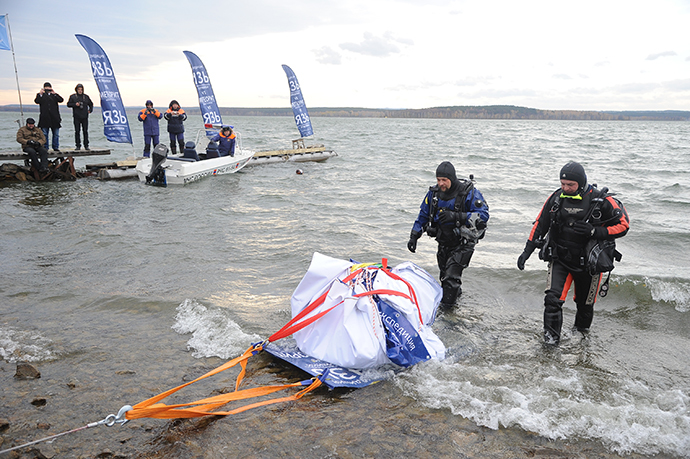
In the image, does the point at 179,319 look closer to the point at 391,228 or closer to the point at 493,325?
the point at 493,325

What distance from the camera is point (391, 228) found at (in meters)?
9.70

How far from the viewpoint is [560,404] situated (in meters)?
3.23

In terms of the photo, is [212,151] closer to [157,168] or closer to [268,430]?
[157,168]

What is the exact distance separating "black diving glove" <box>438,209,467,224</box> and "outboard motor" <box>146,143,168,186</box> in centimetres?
1072

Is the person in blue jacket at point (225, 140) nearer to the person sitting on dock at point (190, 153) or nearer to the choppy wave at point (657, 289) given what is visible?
the person sitting on dock at point (190, 153)

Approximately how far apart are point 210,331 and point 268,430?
1838 mm

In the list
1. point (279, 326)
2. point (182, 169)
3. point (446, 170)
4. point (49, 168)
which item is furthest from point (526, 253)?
point (49, 168)

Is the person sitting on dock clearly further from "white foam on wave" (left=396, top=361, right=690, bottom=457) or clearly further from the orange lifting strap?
"white foam on wave" (left=396, top=361, right=690, bottom=457)

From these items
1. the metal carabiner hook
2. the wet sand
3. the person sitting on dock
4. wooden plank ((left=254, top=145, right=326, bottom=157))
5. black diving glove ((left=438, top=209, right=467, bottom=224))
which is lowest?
the wet sand

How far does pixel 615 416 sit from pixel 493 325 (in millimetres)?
1896

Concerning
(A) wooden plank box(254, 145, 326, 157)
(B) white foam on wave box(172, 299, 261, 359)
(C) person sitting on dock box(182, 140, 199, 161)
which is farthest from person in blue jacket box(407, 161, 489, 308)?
(A) wooden plank box(254, 145, 326, 157)

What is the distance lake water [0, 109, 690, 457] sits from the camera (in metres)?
2.77

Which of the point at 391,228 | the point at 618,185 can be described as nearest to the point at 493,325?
the point at 391,228

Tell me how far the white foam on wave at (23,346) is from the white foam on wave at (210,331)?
1082 millimetres
